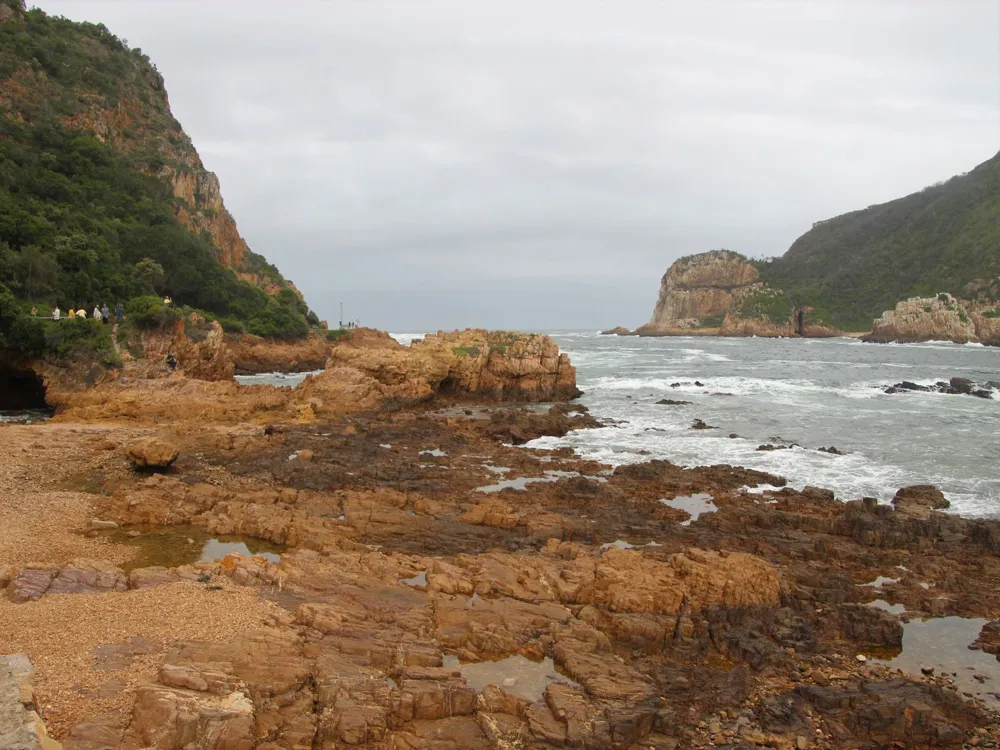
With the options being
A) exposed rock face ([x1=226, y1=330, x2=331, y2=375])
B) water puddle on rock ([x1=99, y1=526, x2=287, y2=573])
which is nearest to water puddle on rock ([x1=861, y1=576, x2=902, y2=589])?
water puddle on rock ([x1=99, y1=526, x2=287, y2=573])

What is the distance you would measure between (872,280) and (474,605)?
127 meters

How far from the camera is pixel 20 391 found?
1108 inches

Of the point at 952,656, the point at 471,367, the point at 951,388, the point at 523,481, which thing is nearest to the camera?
the point at 952,656

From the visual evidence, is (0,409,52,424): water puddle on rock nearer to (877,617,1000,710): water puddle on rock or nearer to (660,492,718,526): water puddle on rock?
(660,492,718,526): water puddle on rock

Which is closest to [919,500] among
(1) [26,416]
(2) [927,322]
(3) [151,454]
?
(3) [151,454]

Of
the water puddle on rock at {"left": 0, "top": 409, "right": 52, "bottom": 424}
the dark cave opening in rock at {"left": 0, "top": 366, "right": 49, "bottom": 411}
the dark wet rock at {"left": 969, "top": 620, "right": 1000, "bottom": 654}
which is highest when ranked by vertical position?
the dark cave opening in rock at {"left": 0, "top": 366, "right": 49, "bottom": 411}

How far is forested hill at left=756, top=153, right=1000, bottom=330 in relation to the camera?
321 ft

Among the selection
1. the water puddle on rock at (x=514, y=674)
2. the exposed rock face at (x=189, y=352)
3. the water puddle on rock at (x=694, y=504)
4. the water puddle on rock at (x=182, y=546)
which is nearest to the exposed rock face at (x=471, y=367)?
the exposed rock face at (x=189, y=352)

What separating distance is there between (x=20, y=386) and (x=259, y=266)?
3899 cm

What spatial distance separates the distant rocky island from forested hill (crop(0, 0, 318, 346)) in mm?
85950

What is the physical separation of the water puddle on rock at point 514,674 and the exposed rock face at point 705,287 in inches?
5275

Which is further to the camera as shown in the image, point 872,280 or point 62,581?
point 872,280

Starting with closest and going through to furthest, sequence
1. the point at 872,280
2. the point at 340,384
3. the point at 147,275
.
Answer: the point at 340,384 < the point at 147,275 < the point at 872,280

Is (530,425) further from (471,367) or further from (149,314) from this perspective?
(149,314)
